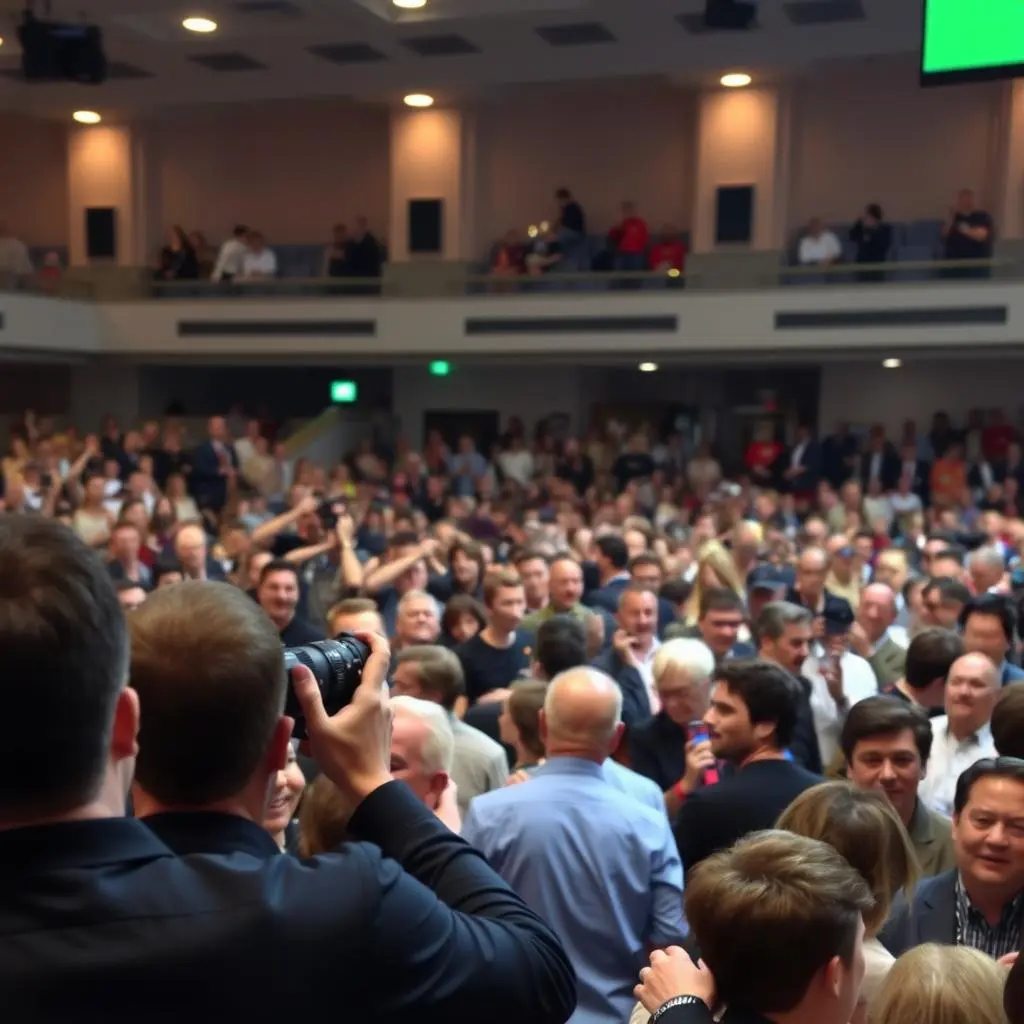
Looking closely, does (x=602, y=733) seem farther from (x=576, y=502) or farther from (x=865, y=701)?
(x=576, y=502)

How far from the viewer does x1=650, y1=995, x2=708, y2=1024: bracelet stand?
5.27ft

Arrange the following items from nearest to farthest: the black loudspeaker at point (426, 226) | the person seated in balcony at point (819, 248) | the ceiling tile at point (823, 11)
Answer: the ceiling tile at point (823, 11) < the person seated in balcony at point (819, 248) < the black loudspeaker at point (426, 226)

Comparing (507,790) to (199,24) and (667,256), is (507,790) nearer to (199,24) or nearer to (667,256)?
(199,24)

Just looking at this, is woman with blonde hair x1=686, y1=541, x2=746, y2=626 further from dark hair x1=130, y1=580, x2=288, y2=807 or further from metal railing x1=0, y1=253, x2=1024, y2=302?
metal railing x1=0, y1=253, x2=1024, y2=302

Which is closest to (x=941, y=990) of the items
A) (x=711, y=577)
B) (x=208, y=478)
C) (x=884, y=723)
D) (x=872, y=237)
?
(x=884, y=723)

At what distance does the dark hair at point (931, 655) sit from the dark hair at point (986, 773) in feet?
4.67

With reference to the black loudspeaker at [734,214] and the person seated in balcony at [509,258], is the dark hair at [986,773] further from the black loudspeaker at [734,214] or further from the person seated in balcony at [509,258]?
the person seated in balcony at [509,258]

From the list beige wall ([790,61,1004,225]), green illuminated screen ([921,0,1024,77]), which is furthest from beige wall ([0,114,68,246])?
green illuminated screen ([921,0,1024,77])

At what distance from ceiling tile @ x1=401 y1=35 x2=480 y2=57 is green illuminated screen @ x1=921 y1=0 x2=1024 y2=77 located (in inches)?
351

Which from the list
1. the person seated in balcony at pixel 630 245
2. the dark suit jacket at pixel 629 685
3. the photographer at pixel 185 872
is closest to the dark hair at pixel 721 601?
the dark suit jacket at pixel 629 685

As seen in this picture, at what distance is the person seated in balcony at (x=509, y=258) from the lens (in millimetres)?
14883

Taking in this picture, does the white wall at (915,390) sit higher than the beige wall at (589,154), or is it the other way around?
the beige wall at (589,154)

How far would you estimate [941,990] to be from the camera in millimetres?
1626

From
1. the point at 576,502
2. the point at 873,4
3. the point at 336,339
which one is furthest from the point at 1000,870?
→ the point at 336,339
